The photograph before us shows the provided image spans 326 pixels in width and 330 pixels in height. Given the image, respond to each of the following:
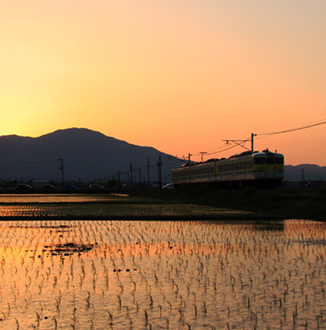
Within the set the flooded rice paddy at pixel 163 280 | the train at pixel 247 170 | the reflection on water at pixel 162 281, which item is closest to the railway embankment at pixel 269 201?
the train at pixel 247 170

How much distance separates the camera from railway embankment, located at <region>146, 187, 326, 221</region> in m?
34.9

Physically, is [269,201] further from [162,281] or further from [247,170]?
[162,281]

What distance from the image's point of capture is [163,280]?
13.5m

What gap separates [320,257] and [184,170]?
6708cm

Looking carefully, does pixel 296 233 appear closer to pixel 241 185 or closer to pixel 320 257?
pixel 320 257

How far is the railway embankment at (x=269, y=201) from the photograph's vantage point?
34.9 metres

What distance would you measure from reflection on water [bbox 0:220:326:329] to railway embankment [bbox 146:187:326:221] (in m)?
11.9

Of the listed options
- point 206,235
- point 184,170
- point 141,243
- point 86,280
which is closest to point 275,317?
point 86,280

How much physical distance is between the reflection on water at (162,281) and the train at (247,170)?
28.1 metres

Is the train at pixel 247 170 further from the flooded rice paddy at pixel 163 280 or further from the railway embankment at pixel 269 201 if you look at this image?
the flooded rice paddy at pixel 163 280

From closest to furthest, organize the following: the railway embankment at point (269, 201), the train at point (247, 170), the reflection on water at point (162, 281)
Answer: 1. the reflection on water at point (162, 281)
2. the railway embankment at point (269, 201)
3. the train at point (247, 170)

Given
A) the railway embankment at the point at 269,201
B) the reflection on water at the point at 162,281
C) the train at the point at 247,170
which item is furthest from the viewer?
the train at the point at 247,170

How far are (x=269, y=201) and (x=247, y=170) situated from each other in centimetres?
1102

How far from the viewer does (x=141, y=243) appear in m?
20.3
